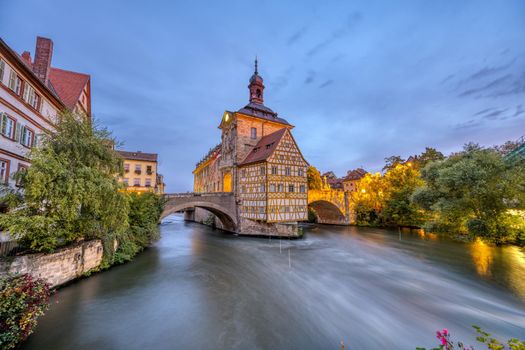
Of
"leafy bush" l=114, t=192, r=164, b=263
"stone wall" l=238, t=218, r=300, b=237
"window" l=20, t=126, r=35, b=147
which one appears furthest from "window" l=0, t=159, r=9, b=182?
"stone wall" l=238, t=218, r=300, b=237

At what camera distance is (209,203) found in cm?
2161

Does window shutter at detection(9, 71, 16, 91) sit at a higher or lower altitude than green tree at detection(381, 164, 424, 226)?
higher

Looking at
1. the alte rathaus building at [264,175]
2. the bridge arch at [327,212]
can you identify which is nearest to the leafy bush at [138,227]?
the alte rathaus building at [264,175]

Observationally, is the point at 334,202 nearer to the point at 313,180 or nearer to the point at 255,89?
the point at 313,180

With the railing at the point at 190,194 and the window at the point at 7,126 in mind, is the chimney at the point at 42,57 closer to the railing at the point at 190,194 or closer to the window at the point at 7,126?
the window at the point at 7,126

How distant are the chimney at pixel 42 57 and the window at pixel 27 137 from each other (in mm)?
3342

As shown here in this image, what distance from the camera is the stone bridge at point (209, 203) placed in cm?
1953

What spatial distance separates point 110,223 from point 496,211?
69.1 feet

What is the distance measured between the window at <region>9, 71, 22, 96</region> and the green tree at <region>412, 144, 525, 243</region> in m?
23.5

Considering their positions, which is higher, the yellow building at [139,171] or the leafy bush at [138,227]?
the yellow building at [139,171]

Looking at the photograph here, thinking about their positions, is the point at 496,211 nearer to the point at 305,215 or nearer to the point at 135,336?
the point at 305,215

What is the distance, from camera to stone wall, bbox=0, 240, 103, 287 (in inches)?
278

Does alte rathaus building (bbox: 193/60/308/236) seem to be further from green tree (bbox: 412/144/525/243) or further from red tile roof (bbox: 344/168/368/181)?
red tile roof (bbox: 344/168/368/181)

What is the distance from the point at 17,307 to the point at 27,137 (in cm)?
979
